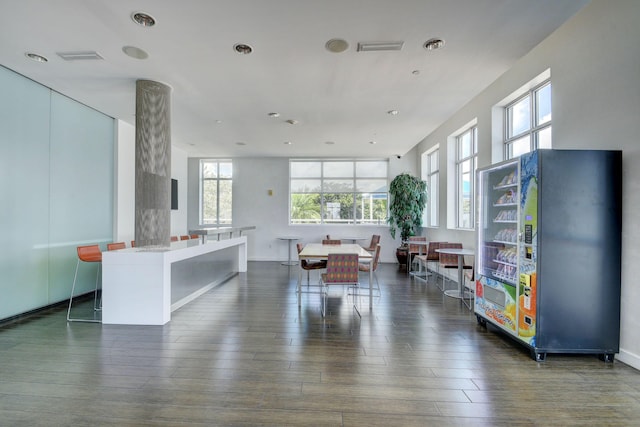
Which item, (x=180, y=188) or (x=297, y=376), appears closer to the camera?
(x=297, y=376)

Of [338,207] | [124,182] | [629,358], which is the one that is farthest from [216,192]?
[629,358]

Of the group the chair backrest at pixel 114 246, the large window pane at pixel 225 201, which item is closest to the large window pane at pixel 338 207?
the large window pane at pixel 225 201

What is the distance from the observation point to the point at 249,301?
4648mm

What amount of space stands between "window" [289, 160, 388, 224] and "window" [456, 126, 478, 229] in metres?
2.77

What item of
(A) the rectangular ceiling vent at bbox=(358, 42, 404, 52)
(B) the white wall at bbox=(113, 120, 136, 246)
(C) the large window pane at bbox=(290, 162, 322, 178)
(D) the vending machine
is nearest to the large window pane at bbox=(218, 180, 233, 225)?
(C) the large window pane at bbox=(290, 162, 322, 178)

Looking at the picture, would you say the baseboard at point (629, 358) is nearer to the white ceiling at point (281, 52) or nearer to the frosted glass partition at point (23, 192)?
the white ceiling at point (281, 52)

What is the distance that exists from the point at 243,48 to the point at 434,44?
1998 mm

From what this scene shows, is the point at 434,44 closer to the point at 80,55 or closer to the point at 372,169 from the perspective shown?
the point at 80,55

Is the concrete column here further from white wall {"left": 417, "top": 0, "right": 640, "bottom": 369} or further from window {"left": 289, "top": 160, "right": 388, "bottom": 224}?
window {"left": 289, "top": 160, "right": 388, "bottom": 224}

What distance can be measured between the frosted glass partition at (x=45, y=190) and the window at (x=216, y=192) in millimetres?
4128

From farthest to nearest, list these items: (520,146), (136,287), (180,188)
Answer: (180,188)
(520,146)
(136,287)

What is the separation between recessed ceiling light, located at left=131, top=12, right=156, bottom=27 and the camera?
2.67 metres

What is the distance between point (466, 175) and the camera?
646 cm

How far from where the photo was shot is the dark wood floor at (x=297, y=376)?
6.49 feet
